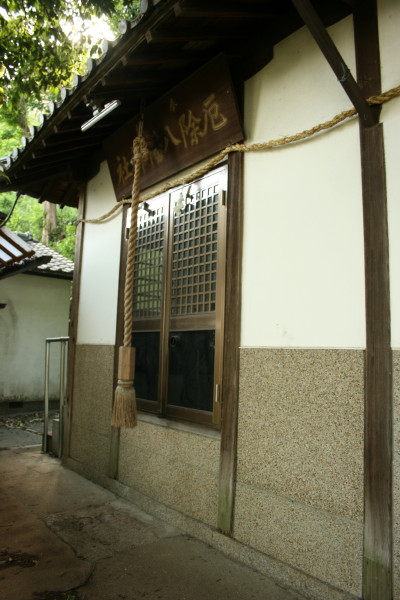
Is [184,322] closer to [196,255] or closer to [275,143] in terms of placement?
[196,255]

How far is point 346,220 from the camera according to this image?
9.33 feet

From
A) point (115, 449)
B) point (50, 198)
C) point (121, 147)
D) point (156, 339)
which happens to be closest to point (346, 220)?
point (156, 339)

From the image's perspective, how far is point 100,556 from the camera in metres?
3.38

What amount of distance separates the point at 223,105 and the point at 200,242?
1.24 meters

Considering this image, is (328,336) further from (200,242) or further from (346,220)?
(200,242)

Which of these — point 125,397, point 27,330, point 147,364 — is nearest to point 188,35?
point 125,397

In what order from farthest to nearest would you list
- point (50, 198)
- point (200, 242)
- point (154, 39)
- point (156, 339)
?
point (50, 198)
point (156, 339)
point (200, 242)
point (154, 39)

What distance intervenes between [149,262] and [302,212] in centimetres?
217

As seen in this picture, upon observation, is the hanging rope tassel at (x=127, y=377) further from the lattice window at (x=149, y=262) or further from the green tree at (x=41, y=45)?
the green tree at (x=41, y=45)

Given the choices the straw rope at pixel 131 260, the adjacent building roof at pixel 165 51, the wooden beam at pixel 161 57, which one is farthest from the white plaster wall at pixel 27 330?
the wooden beam at pixel 161 57

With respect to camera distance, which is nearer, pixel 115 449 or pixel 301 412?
pixel 301 412

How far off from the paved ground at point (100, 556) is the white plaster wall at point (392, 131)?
2.10 metres

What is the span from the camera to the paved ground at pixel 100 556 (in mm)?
2863

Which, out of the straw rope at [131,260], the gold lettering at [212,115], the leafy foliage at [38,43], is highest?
the leafy foliage at [38,43]
